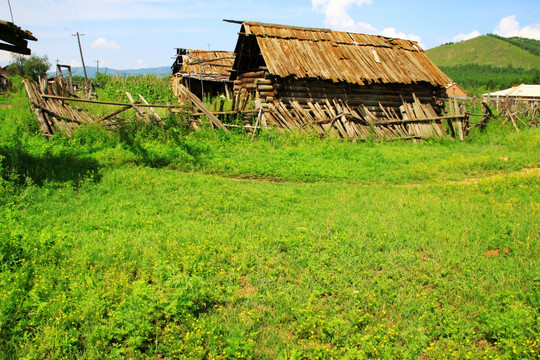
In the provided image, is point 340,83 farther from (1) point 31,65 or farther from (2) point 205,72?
(1) point 31,65

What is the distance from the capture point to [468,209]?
705cm

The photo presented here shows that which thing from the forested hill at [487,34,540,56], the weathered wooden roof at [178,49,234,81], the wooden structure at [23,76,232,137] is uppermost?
the forested hill at [487,34,540,56]

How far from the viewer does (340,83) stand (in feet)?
55.2

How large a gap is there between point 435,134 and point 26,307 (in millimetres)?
16226

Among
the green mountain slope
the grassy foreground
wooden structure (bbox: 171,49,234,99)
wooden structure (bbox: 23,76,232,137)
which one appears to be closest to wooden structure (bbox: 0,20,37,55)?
the grassy foreground

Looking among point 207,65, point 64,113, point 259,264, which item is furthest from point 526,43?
point 259,264

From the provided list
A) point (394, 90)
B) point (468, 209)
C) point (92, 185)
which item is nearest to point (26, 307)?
point (92, 185)

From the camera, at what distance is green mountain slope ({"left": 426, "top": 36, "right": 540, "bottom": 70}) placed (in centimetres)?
14000

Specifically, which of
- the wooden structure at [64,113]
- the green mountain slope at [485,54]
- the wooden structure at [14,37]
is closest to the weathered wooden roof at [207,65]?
the wooden structure at [64,113]

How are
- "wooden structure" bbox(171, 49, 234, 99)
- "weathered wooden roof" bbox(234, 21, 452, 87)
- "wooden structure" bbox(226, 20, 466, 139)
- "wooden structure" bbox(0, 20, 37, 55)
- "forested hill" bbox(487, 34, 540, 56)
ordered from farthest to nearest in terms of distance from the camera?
1. "forested hill" bbox(487, 34, 540, 56)
2. "wooden structure" bbox(171, 49, 234, 99)
3. "weathered wooden roof" bbox(234, 21, 452, 87)
4. "wooden structure" bbox(226, 20, 466, 139)
5. "wooden structure" bbox(0, 20, 37, 55)

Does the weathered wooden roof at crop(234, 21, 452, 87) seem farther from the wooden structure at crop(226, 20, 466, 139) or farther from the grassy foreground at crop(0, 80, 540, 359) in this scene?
the grassy foreground at crop(0, 80, 540, 359)

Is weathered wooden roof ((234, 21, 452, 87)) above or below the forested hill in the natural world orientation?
below

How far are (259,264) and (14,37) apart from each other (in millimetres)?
6748

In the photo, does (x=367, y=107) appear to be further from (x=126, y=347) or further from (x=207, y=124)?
(x=126, y=347)
